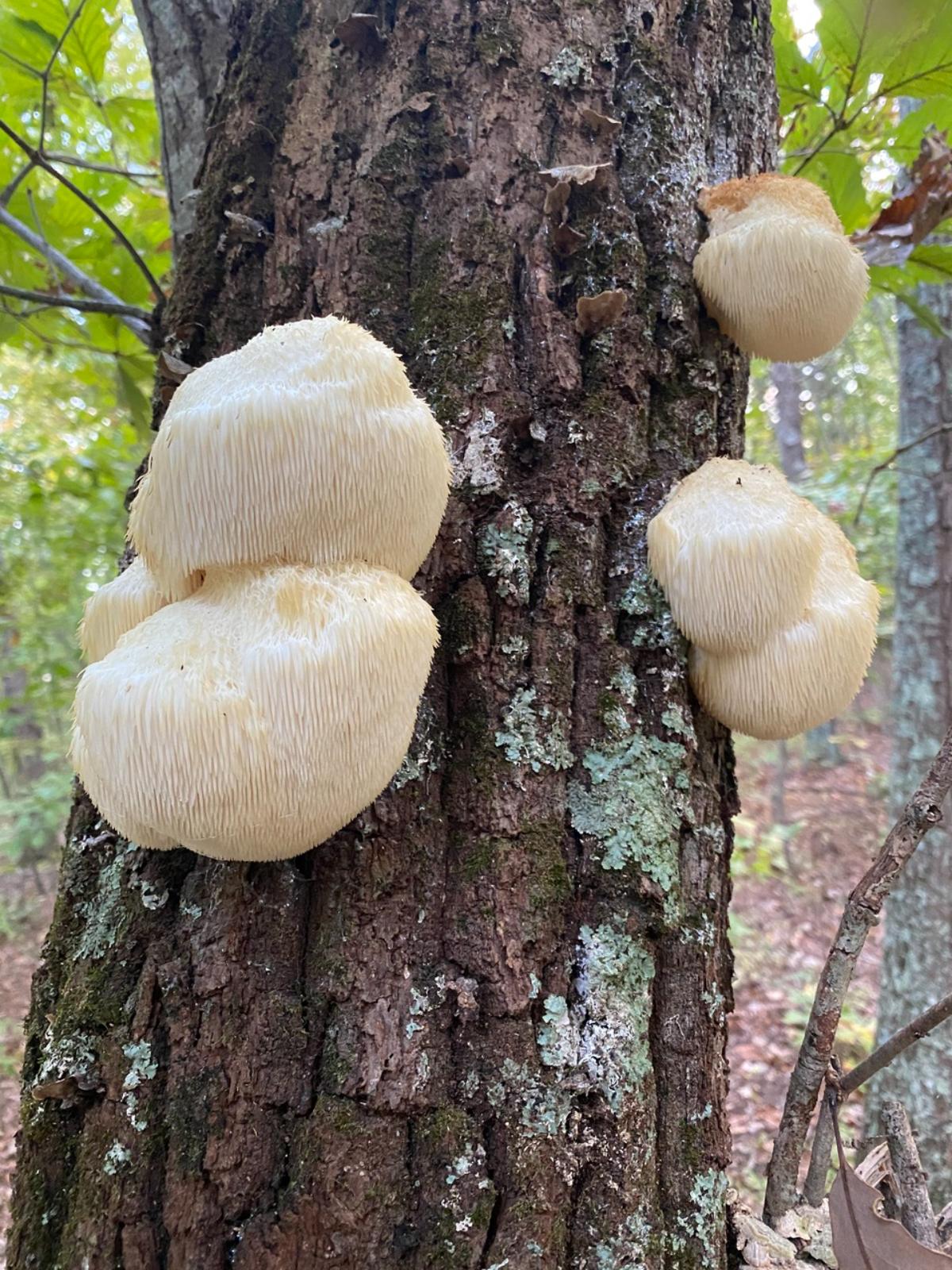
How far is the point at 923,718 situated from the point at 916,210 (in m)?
3.60

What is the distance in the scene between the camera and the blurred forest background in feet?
7.43

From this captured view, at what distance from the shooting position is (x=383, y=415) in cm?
111

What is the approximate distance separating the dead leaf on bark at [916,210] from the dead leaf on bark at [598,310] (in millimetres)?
1178

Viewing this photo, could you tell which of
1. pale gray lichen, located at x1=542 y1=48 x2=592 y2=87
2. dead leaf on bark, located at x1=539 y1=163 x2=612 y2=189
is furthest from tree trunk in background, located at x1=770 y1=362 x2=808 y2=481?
dead leaf on bark, located at x1=539 y1=163 x2=612 y2=189

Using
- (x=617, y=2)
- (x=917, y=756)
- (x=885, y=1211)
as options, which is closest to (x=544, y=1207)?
(x=885, y=1211)

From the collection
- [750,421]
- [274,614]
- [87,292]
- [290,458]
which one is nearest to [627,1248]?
[274,614]

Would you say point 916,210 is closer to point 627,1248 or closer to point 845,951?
point 845,951

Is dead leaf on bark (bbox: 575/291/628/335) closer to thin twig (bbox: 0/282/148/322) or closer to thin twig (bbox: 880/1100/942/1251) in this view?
thin twig (bbox: 0/282/148/322)

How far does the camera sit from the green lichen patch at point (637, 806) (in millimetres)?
1395

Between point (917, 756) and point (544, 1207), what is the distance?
4676 mm

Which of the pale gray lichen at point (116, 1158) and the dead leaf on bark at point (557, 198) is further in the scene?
the dead leaf on bark at point (557, 198)

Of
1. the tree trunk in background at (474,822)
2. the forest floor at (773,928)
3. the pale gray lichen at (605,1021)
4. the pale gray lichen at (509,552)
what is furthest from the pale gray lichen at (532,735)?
the forest floor at (773,928)

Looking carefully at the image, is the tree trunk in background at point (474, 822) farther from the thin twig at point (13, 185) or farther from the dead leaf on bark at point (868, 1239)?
the thin twig at point (13, 185)

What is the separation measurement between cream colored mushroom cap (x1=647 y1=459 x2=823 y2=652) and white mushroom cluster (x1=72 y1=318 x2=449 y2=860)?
0.52 metres
